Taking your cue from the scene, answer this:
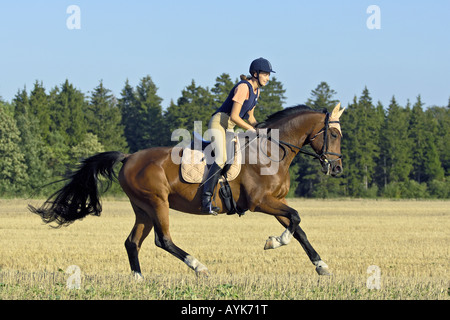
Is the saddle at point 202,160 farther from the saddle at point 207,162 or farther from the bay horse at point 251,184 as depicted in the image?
the bay horse at point 251,184

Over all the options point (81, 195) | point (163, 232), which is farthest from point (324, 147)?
point (81, 195)

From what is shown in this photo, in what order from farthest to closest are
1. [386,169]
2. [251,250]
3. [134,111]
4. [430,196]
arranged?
1. [134,111]
2. [386,169]
3. [430,196]
4. [251,250]

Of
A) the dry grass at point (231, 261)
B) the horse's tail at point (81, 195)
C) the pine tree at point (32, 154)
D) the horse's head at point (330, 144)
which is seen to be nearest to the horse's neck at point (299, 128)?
the horse's head at point (330, 144)

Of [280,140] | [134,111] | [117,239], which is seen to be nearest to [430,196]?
[134,111]

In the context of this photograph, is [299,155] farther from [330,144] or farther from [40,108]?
[330,144]

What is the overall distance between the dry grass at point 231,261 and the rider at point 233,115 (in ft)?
4.41

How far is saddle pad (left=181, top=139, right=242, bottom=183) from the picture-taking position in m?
10.4

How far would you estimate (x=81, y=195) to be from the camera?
11539 mm

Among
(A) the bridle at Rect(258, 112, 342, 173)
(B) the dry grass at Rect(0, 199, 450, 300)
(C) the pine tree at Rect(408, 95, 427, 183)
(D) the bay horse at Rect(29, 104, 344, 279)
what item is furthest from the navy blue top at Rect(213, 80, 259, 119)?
(C) the pine tree at Rect(408, 95, 427, 183)
